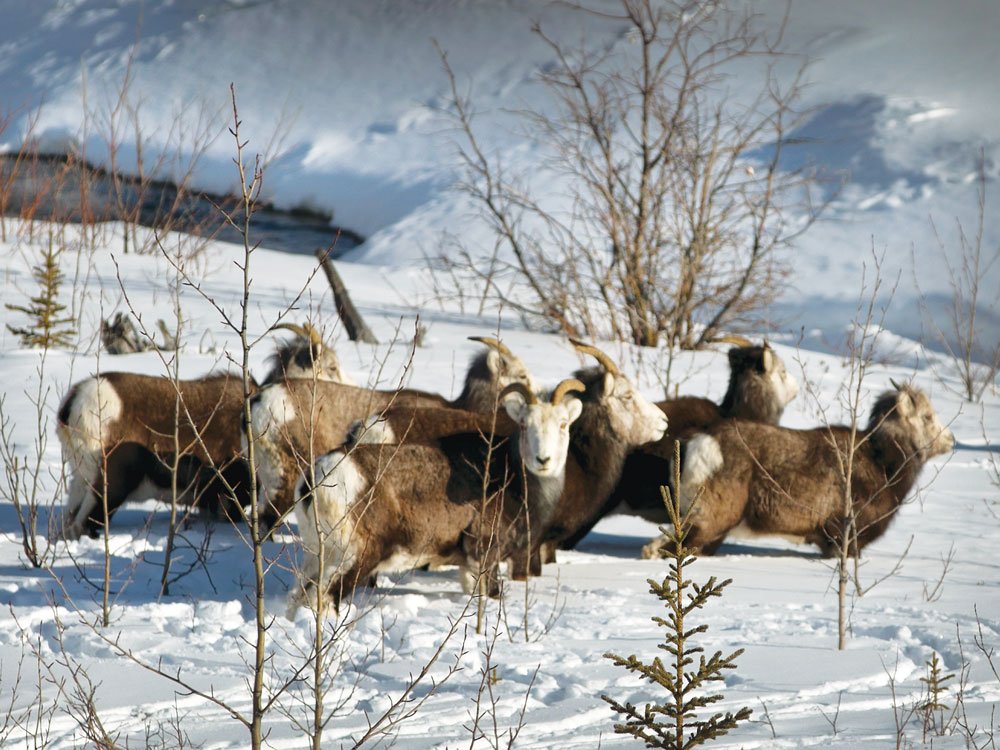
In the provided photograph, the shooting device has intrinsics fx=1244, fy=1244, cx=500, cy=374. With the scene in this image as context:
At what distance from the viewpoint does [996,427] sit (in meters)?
12.3

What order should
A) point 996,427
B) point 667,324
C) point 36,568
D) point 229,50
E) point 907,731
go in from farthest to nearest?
point 229,50
point 667,324
point 996,427
point 36,568
point 907,731

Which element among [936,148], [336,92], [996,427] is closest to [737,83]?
[936,148]

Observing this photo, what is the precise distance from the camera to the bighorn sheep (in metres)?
7.50

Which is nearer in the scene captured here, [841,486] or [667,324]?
[841,486]

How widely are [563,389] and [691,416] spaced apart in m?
1.95

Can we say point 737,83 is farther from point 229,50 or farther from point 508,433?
point 508,433

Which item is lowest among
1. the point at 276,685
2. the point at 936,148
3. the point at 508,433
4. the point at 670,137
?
the point at 276,685

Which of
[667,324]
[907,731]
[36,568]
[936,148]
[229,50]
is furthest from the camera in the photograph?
[229,50]

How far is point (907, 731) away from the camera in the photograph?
429 centimetres

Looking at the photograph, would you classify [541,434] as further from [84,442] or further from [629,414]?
[84,442]

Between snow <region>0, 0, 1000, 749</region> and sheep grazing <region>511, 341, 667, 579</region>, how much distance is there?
0.31 metres

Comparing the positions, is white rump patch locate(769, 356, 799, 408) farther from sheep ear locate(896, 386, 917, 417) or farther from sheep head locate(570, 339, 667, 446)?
sheep head locate(570, 339, 667, 446)

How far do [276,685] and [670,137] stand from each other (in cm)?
1113

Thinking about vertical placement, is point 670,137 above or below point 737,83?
below
